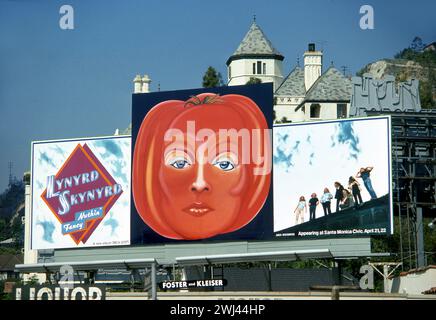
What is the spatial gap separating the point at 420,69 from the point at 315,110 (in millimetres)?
16128

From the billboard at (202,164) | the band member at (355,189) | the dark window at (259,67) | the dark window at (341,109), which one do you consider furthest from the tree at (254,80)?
the band member at (355,189)

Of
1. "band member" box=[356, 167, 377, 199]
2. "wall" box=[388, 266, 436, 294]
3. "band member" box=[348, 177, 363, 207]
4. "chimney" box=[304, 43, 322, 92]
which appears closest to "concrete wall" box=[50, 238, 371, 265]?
"band member" box=[348, 177, 363, 207]

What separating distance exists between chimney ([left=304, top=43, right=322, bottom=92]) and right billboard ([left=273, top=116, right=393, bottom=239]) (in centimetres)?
3917

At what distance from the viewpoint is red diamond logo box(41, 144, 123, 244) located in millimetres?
35438

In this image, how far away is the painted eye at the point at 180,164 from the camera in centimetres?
3372

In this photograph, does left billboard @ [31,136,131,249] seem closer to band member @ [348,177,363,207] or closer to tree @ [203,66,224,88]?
band member @ [348,177,363,207]

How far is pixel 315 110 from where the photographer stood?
63688mm

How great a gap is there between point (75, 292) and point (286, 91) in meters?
59.1

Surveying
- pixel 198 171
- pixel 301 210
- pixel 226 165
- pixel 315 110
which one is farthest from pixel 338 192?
pixel 315 110

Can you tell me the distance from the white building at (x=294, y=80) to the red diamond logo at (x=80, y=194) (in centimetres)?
2448

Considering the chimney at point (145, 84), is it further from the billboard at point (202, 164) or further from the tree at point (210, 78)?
the billboard at point (202, 164)

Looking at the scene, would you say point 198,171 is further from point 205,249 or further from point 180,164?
point 205,249
